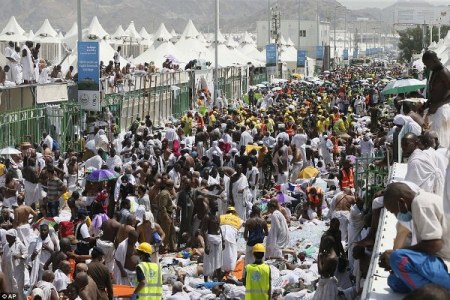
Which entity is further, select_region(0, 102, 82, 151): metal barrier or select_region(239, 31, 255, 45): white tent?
select_region(239, 31, 255, 45): white tent

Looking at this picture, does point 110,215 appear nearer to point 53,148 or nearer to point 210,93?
point 53,148

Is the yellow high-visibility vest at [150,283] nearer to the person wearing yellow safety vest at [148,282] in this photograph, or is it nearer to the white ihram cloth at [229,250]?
the person wearing yellow safety vest at [148,282]

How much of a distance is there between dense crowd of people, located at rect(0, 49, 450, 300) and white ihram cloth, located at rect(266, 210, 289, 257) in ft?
0.06

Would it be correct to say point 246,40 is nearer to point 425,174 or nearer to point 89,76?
point 89,76

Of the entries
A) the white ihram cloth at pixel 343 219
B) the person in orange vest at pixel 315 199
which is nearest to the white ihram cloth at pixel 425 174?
the white ihram cloth at pixel 343 219

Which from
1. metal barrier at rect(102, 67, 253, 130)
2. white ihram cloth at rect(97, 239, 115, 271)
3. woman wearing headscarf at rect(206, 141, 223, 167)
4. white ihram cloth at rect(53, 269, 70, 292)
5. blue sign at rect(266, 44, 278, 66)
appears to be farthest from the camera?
blue sign at rect(266, 44, 278, 66)

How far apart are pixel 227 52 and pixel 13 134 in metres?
28.6

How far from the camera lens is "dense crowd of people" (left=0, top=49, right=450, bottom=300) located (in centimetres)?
868

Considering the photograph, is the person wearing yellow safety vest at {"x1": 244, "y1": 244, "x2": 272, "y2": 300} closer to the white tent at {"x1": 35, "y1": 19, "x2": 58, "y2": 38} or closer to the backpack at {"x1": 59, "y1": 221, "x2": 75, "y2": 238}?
the backpack at {"x1": 59, "y1": 221, "x2": 75, "y2": 238}

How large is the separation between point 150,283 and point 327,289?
1766 mm

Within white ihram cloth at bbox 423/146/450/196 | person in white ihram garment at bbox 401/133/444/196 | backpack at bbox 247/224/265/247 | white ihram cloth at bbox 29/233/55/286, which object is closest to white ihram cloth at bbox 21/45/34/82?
backpack at bbox 247/224/265/247

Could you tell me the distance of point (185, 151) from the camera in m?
20.0

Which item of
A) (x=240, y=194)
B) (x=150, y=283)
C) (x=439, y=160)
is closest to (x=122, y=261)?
(x=150, y=283)

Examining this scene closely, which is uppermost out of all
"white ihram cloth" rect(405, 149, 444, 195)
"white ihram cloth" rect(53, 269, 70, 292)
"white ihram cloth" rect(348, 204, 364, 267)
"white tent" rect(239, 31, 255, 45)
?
"white tent" rect(239, 31, 255, 45)
